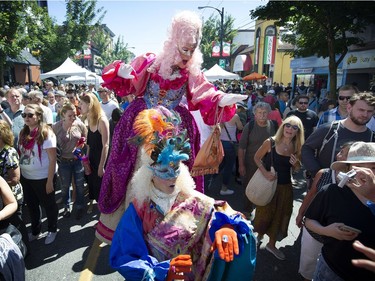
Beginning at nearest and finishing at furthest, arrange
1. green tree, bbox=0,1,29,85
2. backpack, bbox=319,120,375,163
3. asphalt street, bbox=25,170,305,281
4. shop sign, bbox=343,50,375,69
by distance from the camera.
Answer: backpack, bbox=319,120,375,163, asphalt street, bbox=25,170,305,281, green tree, bbox=0,1,29,85, shop sign, bbox=343,50,375,69

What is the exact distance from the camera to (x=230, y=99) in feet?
8.71

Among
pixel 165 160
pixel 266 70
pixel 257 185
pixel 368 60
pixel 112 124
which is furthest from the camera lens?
pixel 266 70

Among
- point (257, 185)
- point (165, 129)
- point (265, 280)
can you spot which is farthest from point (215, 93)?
point (265, 280)

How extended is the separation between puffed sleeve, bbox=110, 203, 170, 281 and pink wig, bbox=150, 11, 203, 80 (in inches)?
54.4

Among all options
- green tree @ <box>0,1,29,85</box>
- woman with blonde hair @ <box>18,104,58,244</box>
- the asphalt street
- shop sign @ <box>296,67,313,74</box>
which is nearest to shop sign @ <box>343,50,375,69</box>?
shop sign @ <box>296,67,313,74</box>

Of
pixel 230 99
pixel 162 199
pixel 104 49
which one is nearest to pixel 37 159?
pixel 162 199

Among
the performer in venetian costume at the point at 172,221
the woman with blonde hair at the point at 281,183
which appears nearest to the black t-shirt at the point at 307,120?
the woman with blonde hair at the point at 281,183

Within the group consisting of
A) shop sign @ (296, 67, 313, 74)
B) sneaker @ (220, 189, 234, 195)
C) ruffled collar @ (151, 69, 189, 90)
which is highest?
shop sign @ (296, 67, 313, 74)

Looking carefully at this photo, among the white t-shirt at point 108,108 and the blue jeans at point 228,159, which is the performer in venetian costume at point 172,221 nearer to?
the blue jeans at point 228,159

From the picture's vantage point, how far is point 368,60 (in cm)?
1248

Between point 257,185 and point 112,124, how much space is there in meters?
3.06

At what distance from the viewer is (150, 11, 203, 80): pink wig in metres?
2.64

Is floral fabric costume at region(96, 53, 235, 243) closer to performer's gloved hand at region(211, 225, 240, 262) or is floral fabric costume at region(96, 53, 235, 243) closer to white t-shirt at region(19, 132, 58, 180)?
performer's gloved hand at region(211, 225, 240, 262)

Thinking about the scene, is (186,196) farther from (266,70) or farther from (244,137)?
(266,70)
